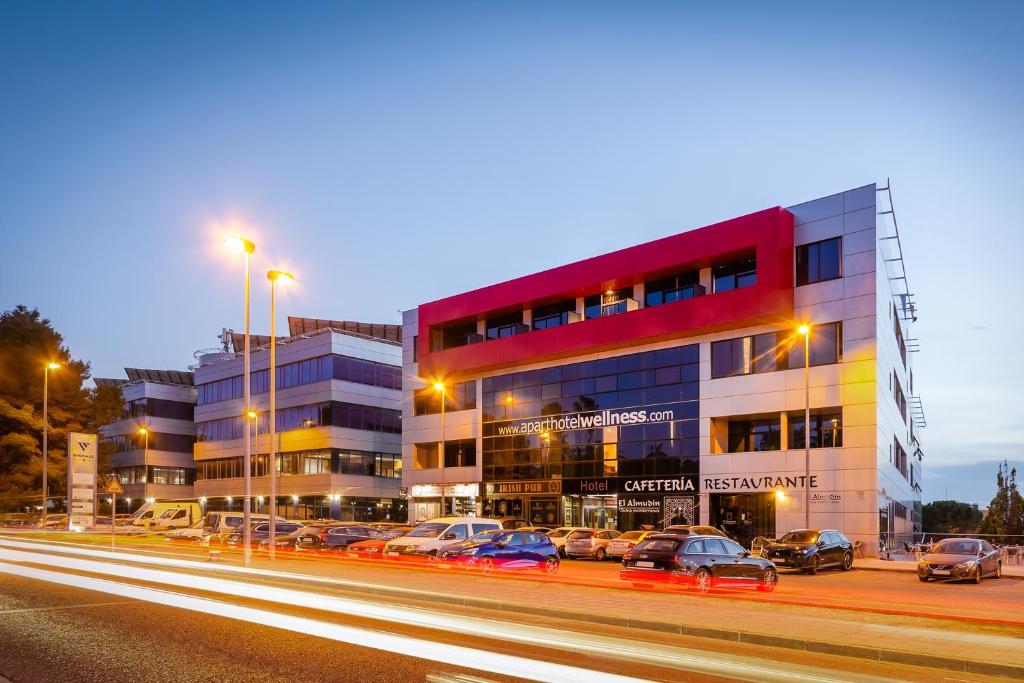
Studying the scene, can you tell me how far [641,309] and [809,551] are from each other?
18.6m

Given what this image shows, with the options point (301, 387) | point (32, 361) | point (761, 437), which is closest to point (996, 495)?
point (761, 437)

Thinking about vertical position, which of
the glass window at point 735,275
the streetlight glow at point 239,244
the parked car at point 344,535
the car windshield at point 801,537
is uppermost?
the glass window at point 735,275

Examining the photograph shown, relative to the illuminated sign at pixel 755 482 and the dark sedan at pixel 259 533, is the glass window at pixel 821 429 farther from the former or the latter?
the dark sedan at pixel 259 533

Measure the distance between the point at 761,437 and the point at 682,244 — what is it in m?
10.6

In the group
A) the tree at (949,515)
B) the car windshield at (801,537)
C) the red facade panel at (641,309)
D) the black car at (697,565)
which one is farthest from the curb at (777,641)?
the tree at (949,515)

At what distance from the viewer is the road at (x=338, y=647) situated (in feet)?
30.4

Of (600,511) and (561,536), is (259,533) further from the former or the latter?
(600,511)

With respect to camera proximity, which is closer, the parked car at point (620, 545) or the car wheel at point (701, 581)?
the car wheel at point (701, 581)

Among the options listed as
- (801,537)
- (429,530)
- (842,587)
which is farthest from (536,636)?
(801,537)

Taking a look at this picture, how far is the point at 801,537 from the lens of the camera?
102ft

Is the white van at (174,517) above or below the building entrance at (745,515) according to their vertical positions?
below

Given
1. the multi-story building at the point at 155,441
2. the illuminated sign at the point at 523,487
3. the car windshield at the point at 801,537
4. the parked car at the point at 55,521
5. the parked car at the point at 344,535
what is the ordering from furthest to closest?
1. the multi-story building at the point at 155,441
2. the parked car at the point at 55,521
3. the illuminated sign at the point at 523,487
4. the parked car at the point at 344,535
5. the car windshield at the point at 801,537

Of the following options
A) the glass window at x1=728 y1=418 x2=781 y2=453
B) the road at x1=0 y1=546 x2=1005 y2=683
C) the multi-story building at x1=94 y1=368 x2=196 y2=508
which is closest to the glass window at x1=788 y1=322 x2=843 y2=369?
the glass window at x1=728 y1=418 x2=781 y2=453

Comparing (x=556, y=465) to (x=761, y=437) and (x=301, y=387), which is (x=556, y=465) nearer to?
(x=761, y=437)
